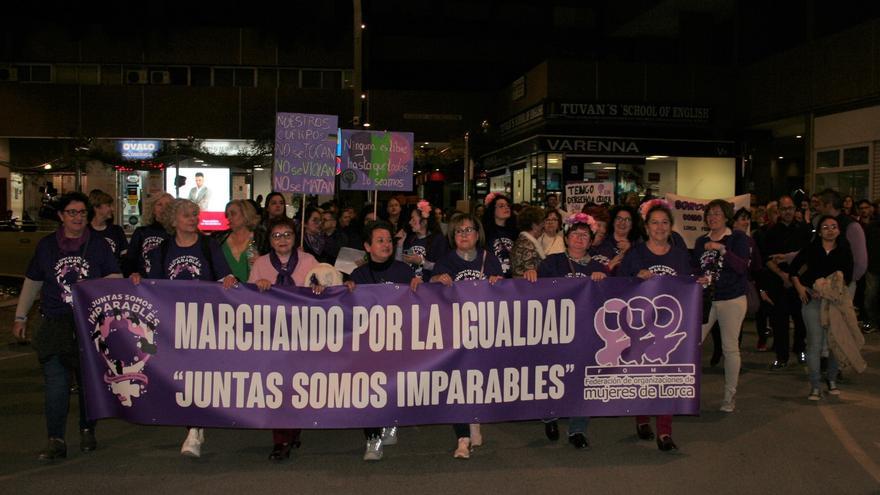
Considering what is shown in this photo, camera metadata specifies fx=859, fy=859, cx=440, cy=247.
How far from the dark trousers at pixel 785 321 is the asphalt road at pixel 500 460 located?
1.98 metres

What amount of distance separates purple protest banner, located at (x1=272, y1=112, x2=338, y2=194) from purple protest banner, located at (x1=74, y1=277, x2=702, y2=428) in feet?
13.8

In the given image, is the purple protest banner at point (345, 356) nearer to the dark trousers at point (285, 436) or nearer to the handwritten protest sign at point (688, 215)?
the dark trousers at point (285, 436)

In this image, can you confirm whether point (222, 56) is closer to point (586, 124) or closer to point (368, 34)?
point (368, 34)

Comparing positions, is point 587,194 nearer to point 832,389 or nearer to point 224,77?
point 832,389

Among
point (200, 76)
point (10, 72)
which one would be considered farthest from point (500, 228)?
point (10, 72)

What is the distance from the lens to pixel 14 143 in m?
30.1

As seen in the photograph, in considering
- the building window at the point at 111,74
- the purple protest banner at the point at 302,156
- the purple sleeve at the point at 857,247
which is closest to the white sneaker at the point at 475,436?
the purple protest banner at the point at 302,156

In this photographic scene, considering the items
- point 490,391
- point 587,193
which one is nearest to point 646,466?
point 490,391

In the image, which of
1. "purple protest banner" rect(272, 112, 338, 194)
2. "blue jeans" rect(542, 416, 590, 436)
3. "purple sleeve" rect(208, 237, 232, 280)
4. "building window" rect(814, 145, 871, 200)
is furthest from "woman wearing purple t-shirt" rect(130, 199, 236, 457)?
"building window" rect(814, 145, 871, 200)

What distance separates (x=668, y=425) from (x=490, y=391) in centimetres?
141

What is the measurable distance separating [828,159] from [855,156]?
3.70ft

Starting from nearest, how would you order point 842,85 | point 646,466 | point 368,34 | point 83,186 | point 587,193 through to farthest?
point 646,466 → point 587,193 → point 842,85 → point 83,186 → point 368,34

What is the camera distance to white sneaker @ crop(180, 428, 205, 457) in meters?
6.27

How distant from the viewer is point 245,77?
31.2m
